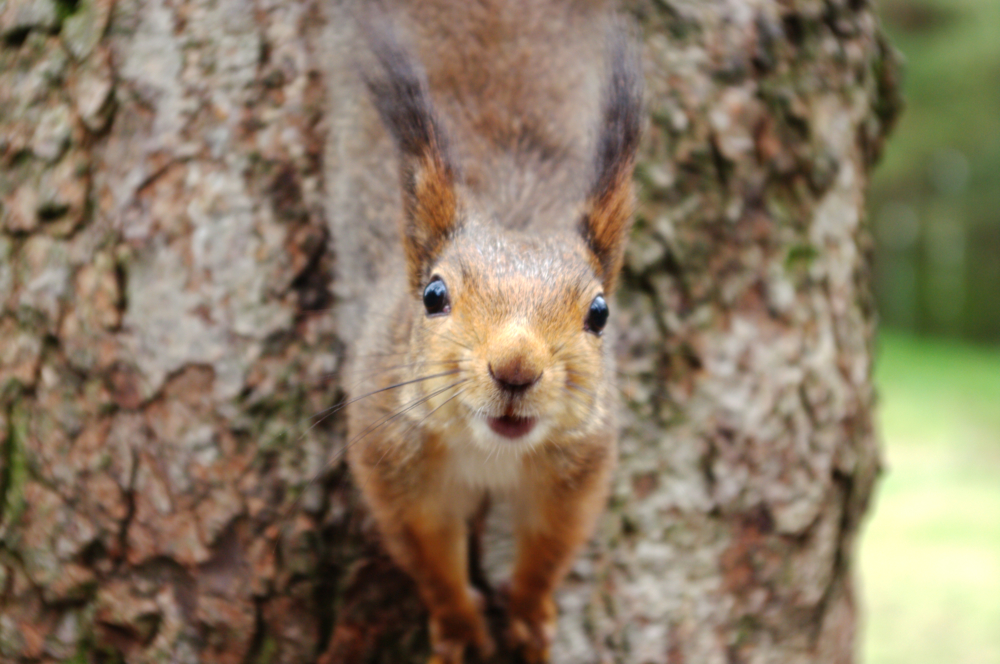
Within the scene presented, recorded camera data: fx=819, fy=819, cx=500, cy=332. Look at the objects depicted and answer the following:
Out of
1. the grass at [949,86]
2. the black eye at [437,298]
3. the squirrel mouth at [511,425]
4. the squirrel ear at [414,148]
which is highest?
the squirrel ear at [414,148]

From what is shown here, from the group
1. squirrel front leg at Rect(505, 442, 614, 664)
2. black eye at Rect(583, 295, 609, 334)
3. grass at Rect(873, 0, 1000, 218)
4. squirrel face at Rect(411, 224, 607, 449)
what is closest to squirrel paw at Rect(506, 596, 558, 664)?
squirrel front leg at Rect(505, 442, 614, 664)

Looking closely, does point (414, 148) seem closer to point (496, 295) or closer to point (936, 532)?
point (496, 295)

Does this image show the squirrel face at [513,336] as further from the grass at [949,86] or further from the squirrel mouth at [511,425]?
the grass at [949,86]

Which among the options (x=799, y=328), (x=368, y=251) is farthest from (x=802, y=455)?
(x=368, y=251)

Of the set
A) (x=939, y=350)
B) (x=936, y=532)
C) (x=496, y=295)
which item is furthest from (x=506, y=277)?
(x=939, y=350)

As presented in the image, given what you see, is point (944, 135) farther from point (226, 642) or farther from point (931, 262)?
point (226, 642)

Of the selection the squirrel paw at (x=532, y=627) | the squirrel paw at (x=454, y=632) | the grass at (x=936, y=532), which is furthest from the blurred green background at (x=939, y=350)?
the squirrel paw at (x=454, y=632)
